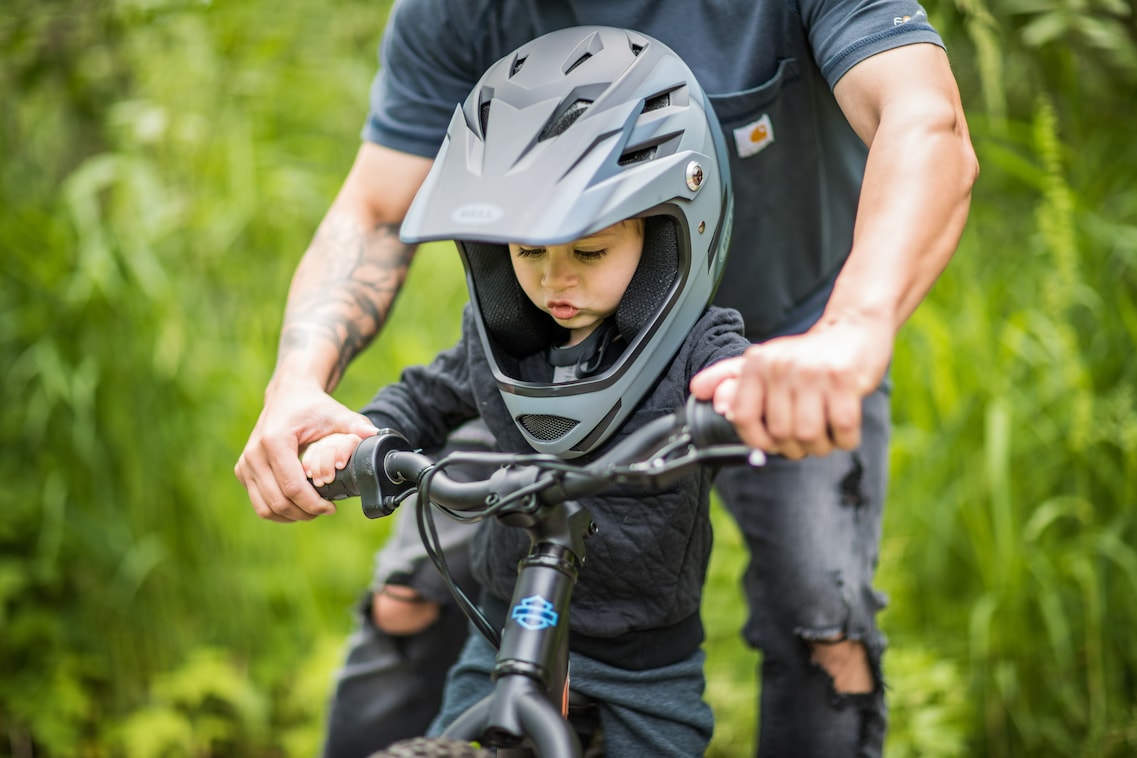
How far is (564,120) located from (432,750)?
2.74 ft

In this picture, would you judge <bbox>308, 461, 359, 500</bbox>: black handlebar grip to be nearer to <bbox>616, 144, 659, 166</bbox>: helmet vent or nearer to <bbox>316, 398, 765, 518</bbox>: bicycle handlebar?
<bbox>316, 398, 765, 518</bbox>: bicycle handlebar

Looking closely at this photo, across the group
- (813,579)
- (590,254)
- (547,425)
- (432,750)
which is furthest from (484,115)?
(813,579)

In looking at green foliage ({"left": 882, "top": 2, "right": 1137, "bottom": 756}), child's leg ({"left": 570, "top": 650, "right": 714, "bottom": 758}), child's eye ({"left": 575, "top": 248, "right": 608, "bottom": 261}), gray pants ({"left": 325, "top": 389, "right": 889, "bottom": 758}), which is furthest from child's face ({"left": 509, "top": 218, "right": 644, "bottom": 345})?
green foliage ({"left": 882, "top": 2, "right": 1137, "bottom": 756})

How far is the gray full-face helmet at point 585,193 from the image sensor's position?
1.46 meters

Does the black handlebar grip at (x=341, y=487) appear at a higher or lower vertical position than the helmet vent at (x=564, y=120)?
lower

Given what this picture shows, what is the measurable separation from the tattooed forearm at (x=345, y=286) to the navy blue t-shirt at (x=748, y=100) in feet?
0.62

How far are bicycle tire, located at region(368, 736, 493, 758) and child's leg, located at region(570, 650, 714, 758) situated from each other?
416 millimetres

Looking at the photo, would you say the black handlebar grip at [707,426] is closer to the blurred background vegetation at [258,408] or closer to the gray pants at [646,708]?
the gray pants at [646,708]

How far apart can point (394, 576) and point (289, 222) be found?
214 cm

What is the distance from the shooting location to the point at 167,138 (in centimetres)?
415

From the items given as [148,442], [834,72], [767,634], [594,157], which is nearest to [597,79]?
[594,157]

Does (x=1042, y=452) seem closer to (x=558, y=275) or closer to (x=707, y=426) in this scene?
(x=558, y=275)

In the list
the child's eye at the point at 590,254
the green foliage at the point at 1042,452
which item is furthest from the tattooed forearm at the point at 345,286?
the green foliage at the point at 1042,452

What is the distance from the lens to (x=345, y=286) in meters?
2.16
